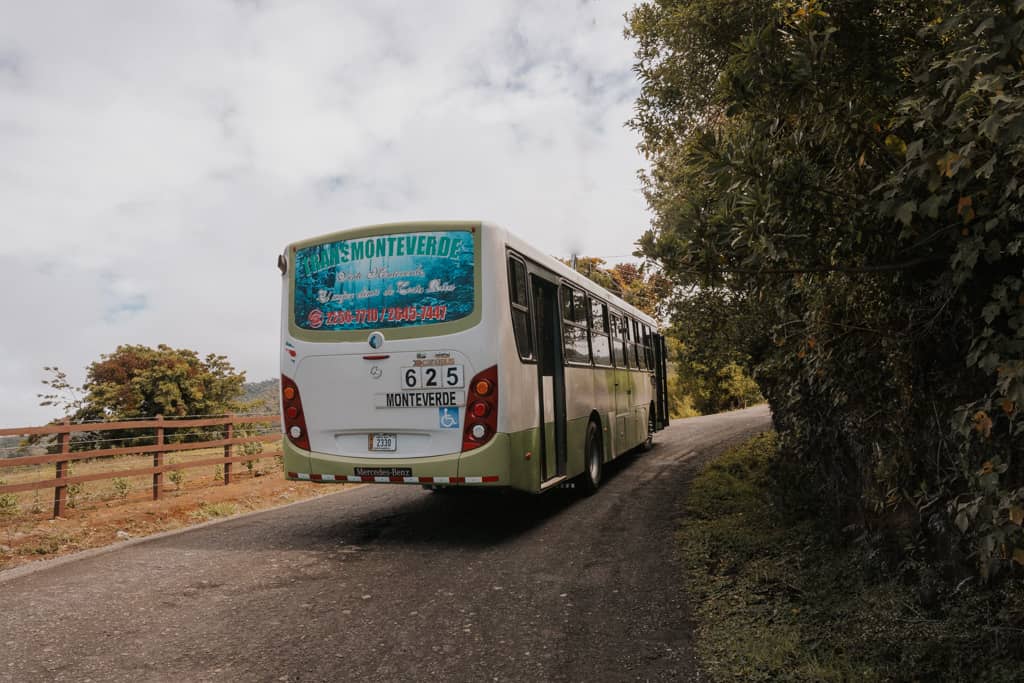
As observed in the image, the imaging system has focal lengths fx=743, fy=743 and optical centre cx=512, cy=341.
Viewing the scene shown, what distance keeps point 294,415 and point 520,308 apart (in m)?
2.76

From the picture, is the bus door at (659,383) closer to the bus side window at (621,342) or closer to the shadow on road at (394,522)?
the bus side window at (621,342)

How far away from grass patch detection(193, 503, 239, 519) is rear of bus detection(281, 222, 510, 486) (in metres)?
2.89

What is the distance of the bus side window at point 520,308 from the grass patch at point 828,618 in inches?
106

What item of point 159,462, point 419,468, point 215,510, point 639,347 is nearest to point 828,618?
point 419,468

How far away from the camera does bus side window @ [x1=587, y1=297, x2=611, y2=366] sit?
37.3 ft

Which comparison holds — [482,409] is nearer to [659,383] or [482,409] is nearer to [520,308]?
[520,308]

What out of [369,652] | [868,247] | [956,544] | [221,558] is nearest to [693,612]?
[956,544]

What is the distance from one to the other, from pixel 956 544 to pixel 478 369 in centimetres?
444

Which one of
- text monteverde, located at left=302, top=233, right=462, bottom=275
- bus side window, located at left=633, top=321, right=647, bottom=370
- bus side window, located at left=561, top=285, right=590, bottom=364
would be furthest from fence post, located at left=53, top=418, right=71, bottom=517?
bus side window, located at left=633, top=321, right=647, bottom=370

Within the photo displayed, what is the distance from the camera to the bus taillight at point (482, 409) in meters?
7.46

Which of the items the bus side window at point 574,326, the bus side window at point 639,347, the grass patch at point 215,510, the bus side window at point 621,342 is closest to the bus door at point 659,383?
the bus side window at point 639,347

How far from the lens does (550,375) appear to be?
363 inches

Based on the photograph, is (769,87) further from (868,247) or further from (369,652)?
(369,652)

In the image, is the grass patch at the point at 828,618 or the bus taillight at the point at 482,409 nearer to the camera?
the grass patch at the point at 828,618
